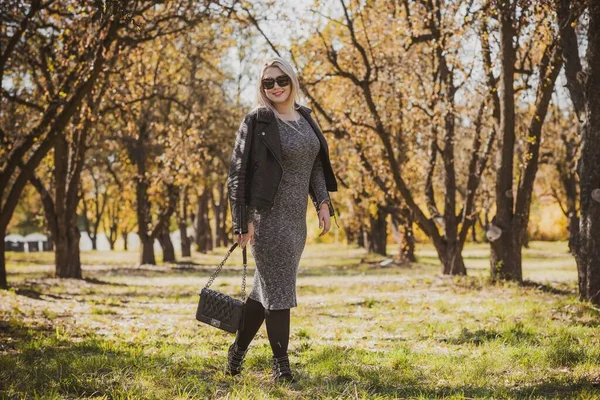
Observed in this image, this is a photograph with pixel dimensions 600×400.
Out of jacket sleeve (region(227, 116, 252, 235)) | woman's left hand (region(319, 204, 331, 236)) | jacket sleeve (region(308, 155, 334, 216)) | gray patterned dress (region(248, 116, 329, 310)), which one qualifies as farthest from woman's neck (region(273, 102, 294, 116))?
woman's left hand (region(319, 204, 331, 236))

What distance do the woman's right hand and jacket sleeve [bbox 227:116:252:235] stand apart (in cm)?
3

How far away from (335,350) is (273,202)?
200cm

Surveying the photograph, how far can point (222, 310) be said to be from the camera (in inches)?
195

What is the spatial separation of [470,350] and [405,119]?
45.3 feet

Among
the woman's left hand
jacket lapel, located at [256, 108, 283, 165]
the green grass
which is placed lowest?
the green grass

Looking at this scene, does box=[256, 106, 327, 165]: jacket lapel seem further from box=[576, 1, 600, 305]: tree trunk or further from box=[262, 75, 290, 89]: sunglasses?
box=[576, 1, 600, 305]: tree trunk

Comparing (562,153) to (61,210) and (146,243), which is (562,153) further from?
(61,210)

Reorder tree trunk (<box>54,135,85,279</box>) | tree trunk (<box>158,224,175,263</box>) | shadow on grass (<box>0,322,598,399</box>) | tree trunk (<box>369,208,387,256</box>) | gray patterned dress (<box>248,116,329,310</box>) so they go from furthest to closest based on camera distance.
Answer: tree trunk (<box>369,208,387,256</box>) < tree trunk (<box>158,224,175,263</box>) < tree trunk (<box>54,135,85,279</box>) < gray patterned dress (<box>248,116,329,310</box>) < shadow on grass (<box>0,322,598,399</box>)

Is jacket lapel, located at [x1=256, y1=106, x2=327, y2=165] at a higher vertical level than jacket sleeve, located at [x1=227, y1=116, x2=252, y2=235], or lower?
higher

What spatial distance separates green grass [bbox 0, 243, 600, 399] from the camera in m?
4.57

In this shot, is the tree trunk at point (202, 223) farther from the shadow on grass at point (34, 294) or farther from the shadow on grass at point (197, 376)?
the shadow on grass at point (197, 376)

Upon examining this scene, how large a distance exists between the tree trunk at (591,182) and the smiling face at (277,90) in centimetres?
533

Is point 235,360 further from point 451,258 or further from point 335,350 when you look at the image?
point 451,258

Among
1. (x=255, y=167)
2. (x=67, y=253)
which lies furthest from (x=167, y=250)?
(x=255, y=167)
